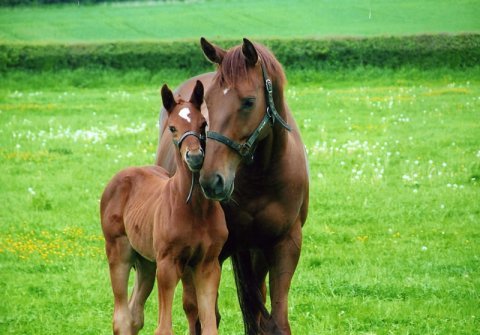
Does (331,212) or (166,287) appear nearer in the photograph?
(166,287)

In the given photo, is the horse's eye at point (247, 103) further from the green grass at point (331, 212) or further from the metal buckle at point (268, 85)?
the green grass at point (331, 212)

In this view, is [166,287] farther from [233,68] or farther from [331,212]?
[331,212]

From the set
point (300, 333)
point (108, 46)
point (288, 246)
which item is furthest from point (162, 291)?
point (108, 46)

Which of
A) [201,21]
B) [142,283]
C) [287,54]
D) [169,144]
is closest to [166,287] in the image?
[142,283]

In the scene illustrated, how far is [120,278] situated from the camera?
6465 mm

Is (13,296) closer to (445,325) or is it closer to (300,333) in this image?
(300,333)

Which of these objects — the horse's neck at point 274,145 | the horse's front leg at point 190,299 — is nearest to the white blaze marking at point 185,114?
the horse's neck at point 274,145

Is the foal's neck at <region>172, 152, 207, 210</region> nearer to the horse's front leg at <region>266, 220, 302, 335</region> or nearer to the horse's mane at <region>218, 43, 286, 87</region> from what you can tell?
the horse's mane at <region>218, 43, 286, 87</region>

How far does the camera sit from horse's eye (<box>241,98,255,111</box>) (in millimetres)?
5766

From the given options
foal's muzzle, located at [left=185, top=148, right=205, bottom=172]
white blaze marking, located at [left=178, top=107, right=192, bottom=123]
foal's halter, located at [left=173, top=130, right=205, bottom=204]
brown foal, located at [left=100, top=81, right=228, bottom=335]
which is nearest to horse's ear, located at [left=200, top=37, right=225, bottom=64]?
brown foal, located at [left=100, top=81, right=228, bottom=335]

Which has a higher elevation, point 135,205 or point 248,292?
point 135,205

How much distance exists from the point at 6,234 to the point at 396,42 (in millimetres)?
18198

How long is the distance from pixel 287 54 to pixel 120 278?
22944 mm

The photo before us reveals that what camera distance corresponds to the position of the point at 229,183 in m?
5.49
